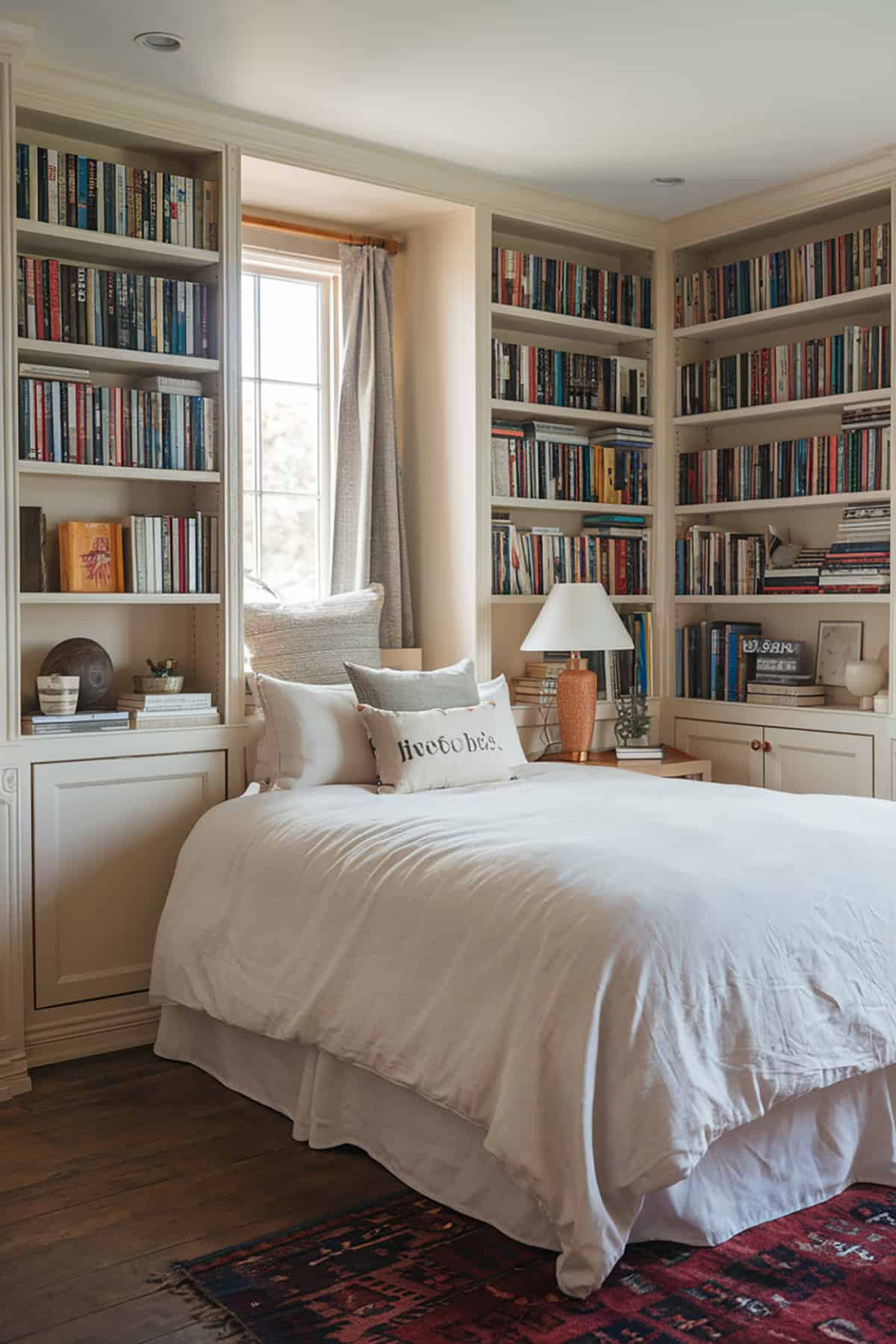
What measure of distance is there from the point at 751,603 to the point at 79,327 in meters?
2.62

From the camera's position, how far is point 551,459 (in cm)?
479

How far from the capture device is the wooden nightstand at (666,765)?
14.6 feet

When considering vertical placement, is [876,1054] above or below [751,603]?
below

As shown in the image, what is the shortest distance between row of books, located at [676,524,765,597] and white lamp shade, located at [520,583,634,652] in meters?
0.66

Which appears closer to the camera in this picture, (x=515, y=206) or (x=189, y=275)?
(x=189, y=275)

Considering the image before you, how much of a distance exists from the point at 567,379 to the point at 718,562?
2.99ft

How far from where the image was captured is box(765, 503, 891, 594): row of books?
14.1 feet

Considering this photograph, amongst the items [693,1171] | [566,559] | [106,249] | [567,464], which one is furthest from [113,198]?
[693,1171]

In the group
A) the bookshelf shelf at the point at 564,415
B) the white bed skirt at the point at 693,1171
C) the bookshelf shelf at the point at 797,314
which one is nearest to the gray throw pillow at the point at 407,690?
the white bed skirt at the point at 693,1171

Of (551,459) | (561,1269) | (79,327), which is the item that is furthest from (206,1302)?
(551,459)

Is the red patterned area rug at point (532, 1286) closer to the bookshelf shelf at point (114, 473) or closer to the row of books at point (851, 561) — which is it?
the bookshelf shelf at point (114, 473)

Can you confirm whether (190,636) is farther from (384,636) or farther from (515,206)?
(515,206)

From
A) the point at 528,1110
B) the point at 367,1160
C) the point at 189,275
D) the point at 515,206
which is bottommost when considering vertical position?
the point at 367,1160

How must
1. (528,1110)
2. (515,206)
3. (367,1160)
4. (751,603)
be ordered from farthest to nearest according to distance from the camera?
(751,603), (515,206), (367,1160), (528,1110)
